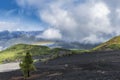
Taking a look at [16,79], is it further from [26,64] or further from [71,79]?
[71,79]

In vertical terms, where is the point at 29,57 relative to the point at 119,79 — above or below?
above

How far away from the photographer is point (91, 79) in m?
122

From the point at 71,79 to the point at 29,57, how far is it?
120ft

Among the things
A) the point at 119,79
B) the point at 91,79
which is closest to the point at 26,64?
the point at 91,79

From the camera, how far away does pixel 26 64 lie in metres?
159

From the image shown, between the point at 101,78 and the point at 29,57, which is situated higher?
the point at 29,57

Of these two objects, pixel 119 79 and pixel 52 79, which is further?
pixel 52 79

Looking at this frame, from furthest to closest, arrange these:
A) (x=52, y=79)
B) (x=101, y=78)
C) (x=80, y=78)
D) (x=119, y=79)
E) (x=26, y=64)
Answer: (x=26, y=64) < (x=52, y=79) < (x=80, y=78) < (x=101, y=78) < (x=119, y=79)

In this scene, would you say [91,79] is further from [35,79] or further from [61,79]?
[35,79]

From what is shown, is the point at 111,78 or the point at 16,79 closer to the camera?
the point at 111,78

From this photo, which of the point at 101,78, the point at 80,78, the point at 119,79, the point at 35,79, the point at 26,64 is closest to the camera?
the point at 119,79

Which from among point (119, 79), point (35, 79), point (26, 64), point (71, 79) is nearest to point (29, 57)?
point (26, 64)

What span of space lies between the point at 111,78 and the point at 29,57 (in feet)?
175

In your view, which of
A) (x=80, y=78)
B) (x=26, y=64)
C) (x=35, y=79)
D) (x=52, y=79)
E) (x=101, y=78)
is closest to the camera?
(x=101, y=78)
